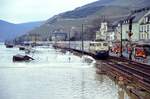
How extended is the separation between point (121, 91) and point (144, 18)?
6048cm

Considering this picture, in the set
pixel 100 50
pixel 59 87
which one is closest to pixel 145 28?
pixel 100 50

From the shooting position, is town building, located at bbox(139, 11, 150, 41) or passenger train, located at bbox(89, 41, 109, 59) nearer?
passenger train, located at bbox(89, 41, 109, 59)

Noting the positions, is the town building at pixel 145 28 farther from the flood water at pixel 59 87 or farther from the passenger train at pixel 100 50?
the flood water at pixel 59 87

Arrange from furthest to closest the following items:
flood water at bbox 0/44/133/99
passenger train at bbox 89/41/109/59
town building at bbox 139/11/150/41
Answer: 1. town building at bbox 139/11/150/41
2. passenger train at bbox 89/41/109/59
3. flood water at bbox 0/44/133/99

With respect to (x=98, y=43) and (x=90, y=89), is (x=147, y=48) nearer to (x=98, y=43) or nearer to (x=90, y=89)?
(x=98, y=43)

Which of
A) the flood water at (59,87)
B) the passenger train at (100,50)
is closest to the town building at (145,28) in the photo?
the passenger train at (100,50)

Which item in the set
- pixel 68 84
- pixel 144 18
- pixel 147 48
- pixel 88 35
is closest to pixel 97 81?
pixel 68 84

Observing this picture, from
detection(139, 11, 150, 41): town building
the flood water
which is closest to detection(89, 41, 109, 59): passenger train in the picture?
detection(139, 11, 150, 41): town building

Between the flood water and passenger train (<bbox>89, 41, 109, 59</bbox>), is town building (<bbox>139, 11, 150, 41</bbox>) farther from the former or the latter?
the flood water

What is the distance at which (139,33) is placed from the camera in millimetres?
94500

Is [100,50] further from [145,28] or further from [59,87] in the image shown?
[59,87]

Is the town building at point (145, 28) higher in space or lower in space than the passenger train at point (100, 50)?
higher

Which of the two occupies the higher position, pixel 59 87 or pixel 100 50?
pixel 100 50

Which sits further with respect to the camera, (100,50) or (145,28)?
(145,28)
